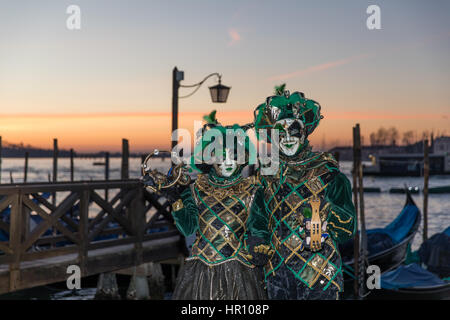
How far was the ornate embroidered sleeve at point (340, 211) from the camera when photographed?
308 cm

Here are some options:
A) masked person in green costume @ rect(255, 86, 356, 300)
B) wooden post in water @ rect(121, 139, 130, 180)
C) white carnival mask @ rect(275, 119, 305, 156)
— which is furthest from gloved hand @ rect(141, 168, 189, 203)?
wooden post in water @ rect(121, 139, 130, 180)

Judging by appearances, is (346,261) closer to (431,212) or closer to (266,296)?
(266,296)

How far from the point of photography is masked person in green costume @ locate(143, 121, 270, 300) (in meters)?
3.19

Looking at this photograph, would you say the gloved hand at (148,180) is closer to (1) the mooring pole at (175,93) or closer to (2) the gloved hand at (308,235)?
(2) the gloved hand at (308,235)

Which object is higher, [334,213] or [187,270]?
[334,213]

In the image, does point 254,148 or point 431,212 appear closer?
point 254,148

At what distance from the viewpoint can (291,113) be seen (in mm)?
3230

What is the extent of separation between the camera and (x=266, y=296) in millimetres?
3273

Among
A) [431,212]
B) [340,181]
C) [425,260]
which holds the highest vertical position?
[340,181]

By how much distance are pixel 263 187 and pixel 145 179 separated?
753 millimetres

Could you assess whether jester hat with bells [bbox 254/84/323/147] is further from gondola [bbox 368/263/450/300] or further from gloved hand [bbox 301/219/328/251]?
gondola [bbox 368/263/450/300]
